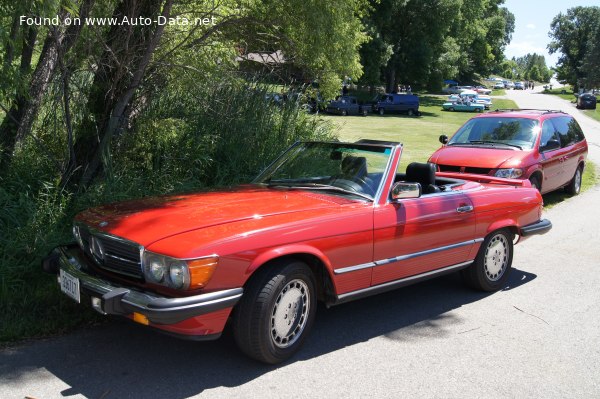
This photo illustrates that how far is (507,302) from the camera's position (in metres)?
5.42

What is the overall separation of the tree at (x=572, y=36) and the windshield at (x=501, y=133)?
4250 inches

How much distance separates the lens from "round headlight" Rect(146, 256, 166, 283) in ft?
11.4

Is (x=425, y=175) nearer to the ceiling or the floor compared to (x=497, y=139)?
nearer to the floor

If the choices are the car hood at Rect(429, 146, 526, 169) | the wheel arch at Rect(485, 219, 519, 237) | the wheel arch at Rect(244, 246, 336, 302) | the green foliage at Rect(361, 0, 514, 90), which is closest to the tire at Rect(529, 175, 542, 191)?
the car hood at Rect(429, 146, 526, 169)

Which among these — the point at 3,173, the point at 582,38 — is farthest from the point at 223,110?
the point at 582,38

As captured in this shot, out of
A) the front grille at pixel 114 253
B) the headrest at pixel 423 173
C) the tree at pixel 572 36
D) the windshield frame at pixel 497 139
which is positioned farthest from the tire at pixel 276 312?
the tree at pixel 572 36

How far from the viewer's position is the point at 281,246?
12.4 ft

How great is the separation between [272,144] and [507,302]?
4535 mm

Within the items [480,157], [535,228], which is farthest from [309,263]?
[480,157]

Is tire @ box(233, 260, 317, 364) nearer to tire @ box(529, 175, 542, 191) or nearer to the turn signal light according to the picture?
the turn signal light

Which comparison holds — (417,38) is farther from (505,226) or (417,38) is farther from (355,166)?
(355,166)

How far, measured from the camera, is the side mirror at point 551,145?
9.90 metres

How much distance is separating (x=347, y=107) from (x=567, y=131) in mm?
29030

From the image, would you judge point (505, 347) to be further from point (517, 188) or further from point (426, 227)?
point (517, 188)
